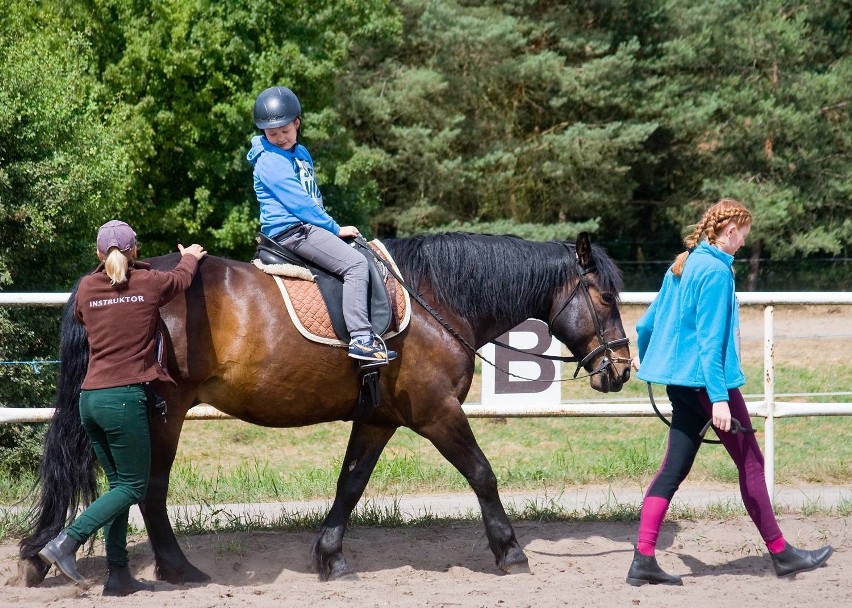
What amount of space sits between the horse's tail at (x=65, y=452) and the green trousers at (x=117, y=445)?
0.28 metres

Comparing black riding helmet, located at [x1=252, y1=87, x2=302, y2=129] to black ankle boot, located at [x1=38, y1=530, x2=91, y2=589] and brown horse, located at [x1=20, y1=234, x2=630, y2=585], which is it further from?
black ankle boot, located at [x1=38, y1=530, x2=91, y2=589]

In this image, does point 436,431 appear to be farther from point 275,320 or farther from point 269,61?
point 269,61

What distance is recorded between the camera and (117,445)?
16.0 feet

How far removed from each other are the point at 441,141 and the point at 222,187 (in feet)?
21.6

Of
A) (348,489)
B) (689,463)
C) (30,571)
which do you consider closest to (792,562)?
(689,463)

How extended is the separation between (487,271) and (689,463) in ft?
5.00

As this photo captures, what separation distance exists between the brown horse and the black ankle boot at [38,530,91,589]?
355mm

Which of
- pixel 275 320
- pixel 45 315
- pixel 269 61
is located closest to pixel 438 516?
pixel 275 320

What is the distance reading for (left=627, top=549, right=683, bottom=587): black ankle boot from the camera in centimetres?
519

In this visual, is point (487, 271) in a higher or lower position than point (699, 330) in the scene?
higher

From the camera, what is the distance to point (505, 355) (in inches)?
301

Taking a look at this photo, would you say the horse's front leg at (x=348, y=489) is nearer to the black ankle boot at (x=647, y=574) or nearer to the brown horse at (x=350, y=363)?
the brown horse at (x=350, y=363)

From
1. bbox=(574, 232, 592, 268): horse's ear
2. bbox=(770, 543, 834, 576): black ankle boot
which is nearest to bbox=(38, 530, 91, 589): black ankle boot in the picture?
bbox=(574, 232, 592, 268): horse's ear

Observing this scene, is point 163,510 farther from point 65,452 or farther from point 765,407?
point 765,407
